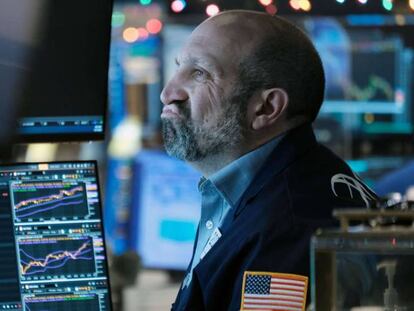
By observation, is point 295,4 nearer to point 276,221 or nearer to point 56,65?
point 56,65

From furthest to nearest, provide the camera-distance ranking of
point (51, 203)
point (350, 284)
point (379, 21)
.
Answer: point (379, 21) → point (51, 203) → point (350, 284)

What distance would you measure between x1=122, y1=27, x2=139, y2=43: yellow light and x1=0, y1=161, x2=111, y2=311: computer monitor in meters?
4.77

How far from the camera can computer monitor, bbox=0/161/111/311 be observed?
219 centimetres

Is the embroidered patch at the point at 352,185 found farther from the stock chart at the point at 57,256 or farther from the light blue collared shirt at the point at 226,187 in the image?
the stock chart at the point at 57,256

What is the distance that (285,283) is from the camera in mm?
2021

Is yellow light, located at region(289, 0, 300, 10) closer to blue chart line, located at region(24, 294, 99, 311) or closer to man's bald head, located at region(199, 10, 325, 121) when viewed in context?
man's bald head, located at region(199, 10, 325, 121)

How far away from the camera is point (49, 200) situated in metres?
2.22

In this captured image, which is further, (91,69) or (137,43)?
(137,43)

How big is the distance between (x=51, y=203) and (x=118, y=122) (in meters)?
4.63

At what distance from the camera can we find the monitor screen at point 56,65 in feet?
7.45

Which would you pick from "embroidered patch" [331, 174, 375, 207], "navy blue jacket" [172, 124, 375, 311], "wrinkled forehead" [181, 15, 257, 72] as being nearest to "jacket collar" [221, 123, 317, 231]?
"navy blue jacket" [172, 124, 375, 311]

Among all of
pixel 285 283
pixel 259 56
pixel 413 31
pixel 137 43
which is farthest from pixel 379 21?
pixel 285 283

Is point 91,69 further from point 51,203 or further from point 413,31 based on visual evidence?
point 413,31

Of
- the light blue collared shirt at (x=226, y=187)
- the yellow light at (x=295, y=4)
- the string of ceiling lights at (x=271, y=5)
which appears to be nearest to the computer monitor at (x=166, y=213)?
the string of ceiling lights at (x=271, y=5)
